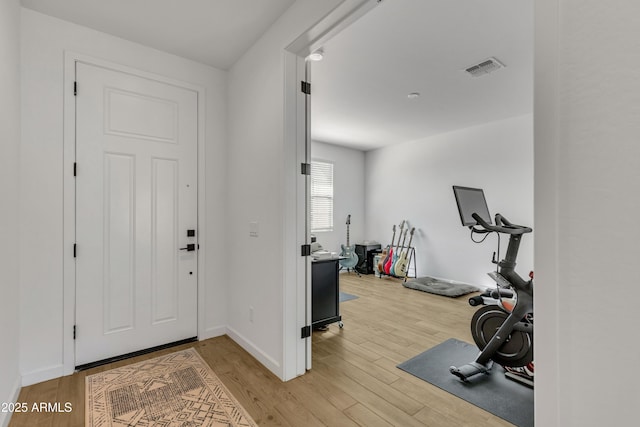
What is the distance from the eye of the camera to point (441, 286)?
16.4 ft

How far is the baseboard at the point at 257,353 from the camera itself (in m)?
2.28

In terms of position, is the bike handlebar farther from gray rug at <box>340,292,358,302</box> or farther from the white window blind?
the white window blind

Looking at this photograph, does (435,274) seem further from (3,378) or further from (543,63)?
(3,378)

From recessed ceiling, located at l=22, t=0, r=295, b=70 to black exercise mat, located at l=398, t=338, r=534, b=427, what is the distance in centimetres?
293

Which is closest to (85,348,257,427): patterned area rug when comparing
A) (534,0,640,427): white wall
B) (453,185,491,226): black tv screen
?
(534,0,640,427): white wall

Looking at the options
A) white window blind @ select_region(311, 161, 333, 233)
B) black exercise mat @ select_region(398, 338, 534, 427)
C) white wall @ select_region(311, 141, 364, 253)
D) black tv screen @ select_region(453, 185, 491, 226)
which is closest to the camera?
black exercise mat @ select_region(398, 338, 534, 427)

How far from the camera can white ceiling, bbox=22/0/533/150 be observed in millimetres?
2191

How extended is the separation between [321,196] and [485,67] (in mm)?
3772

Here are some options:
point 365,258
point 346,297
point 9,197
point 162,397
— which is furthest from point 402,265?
point 9,197

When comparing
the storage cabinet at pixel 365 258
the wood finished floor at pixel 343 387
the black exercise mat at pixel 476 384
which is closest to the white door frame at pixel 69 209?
the wood finished floor at pixel 343 387

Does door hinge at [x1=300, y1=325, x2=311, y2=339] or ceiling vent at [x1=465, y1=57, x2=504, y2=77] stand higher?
ceiling vent at [x1=465, y1=57, x2=504, y2=77]

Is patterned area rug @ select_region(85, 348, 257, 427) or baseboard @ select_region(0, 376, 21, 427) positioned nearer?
baseboard @ select_region(0, 376, 21, 427)

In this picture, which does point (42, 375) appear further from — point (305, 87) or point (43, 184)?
point (305, 87)

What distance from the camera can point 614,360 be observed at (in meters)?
0.85
